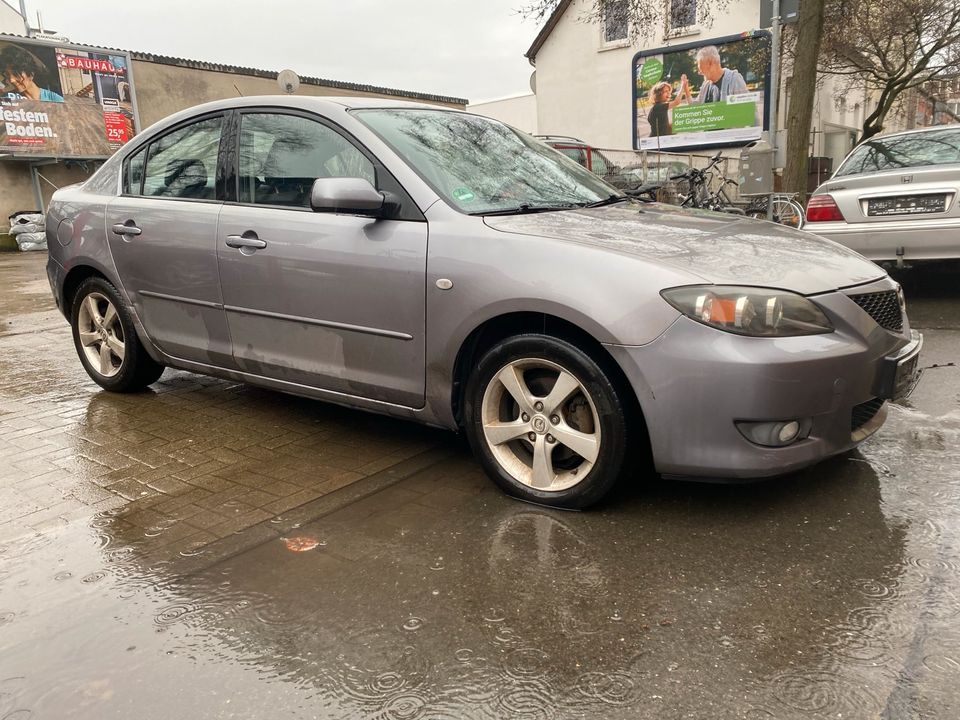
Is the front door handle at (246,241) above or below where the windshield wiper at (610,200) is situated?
below

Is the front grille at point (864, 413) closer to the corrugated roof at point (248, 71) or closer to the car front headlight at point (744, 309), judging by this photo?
the car front headlight at point (744, 309)

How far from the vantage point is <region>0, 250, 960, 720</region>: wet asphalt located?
2.07 metres

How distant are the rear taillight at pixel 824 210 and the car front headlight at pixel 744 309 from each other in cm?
447

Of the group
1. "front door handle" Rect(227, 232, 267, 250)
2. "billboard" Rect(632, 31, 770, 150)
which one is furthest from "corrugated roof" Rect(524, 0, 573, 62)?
"front door handle" Rect(227, 232, 267, 250)

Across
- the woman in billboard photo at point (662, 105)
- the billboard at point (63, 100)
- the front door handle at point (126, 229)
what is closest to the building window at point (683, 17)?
the woman in billboard photo at point (662, 105)

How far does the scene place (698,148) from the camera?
20703mm

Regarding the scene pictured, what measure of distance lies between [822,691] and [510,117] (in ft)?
120

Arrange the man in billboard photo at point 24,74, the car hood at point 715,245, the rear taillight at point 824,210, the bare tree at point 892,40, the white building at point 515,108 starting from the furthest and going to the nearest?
1. the white building at point 515,108
2. the man in billboard photo at point 24,74
3. the bare tree at point 892,40
4. the rear taillight at point 824,210
5. the car hood at point 715,245

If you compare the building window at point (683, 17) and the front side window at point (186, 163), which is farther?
the building window at point (683, 17)

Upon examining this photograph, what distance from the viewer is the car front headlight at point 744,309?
8.84 feet

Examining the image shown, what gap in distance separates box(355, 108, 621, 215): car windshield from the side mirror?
0.27m

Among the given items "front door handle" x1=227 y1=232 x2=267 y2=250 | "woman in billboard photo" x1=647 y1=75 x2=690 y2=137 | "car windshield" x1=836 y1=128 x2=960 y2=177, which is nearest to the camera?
"front door handle" x1=227 y1=232 x2=267 y2=250

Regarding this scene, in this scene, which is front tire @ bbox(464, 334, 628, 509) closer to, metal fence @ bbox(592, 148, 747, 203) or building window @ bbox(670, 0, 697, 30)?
metal fence @ bbox(592, 148, 747, 203)

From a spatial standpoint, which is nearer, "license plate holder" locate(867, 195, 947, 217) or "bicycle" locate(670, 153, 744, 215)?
"license plate holder" locate(867, 195, 947, 217)
